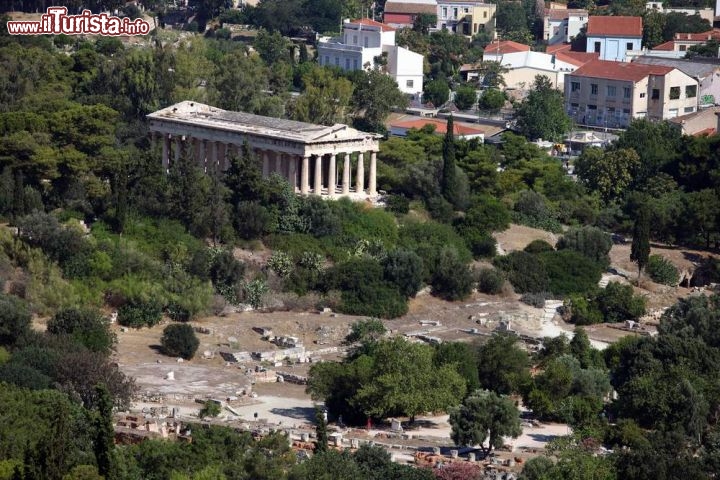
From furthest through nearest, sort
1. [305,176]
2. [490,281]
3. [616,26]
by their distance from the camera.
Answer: [616,26] → [305,176] → [490,281]

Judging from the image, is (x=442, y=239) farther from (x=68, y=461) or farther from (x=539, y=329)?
(x=68, y=461)

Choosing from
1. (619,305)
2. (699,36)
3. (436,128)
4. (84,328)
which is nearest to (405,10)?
(699,36)

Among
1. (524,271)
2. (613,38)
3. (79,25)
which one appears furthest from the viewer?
(613,38)

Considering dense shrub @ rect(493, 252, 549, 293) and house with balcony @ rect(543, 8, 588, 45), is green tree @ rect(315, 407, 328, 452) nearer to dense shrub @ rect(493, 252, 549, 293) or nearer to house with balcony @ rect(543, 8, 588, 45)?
dense shrub @ rect(493, 252, 549, 293)

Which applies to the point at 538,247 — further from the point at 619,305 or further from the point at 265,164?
the point at 265,164

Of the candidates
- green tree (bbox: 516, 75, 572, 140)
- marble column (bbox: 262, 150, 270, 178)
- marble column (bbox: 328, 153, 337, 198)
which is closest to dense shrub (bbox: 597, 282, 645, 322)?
marble column (bbox: 328, 153, 337, 198)

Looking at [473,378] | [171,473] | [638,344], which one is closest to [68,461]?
[171,473]
